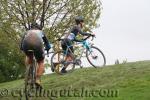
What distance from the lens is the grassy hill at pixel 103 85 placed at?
1498 centimetres

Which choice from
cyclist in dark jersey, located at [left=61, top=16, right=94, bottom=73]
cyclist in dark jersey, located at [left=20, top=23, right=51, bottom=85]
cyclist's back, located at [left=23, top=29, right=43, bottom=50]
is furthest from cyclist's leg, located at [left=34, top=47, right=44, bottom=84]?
cyclist in dark jersey, located at [left=61, top=16, right=94, bottom=73]

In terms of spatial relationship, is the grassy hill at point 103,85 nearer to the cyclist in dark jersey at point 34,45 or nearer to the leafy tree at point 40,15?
the cyclist in dark jersey at point 34,45

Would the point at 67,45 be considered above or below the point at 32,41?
above

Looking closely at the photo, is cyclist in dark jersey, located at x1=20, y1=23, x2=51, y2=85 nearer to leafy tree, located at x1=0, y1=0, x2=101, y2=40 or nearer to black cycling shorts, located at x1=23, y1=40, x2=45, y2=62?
black cycling shorts, located at x1=23, y1=40, x2=45, y2=62

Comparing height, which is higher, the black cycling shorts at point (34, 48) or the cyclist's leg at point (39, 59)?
the black cycling shorts at point (34, 48)

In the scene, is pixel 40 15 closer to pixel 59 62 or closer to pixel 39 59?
pixel 59 62

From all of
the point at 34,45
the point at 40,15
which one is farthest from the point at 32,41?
the point at 40,15

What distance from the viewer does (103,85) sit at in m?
16.5

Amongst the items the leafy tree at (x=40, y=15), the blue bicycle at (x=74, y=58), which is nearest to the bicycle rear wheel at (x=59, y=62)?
the blue bicycle at (x=74, y=58)

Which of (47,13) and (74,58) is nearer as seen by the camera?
(74,58)

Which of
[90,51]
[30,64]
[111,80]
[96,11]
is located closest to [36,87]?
[30,64]

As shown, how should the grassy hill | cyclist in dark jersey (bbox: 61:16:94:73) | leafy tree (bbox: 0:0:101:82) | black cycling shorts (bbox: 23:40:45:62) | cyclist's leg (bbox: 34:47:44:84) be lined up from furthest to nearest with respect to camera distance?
leafy tree (bbox: 0:0:101:82) < cyclist in dark jersey (bbox: 61:16:94:73) < the grassy hill < cyclist's leg (bbox: 34:47:44:84) < black cycling shorts (bbox: 23:40:45:62)

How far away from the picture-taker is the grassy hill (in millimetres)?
14977

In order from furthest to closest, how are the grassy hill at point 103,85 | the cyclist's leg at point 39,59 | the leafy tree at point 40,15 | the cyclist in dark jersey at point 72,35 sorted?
the leafy tree at point 40,15
the cyclist in dark jersey at point 72,35
the grassy hill at point 103,85
the cyclist's leg at point 39,59
